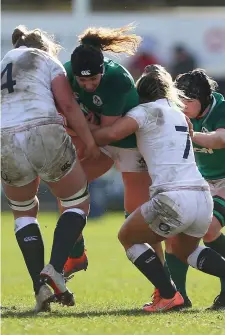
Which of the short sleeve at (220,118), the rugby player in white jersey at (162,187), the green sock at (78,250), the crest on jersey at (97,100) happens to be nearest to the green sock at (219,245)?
the rugby player in white jersey at (162,187)

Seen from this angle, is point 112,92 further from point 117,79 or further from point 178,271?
point 178,271

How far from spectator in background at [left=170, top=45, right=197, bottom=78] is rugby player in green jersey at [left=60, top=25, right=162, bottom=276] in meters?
13.9

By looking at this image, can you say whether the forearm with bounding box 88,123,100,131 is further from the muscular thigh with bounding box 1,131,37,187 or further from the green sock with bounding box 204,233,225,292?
the green sock with bounding box 204,233,225,292

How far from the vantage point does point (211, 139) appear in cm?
700

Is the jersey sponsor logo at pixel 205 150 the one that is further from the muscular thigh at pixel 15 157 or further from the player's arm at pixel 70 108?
the muscular thigh at pixel 15 157

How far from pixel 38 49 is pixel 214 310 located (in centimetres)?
214

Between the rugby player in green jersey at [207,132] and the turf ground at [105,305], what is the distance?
28 cm

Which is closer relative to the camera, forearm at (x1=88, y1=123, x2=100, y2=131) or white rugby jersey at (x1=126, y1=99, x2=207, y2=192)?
white rugby jersey at (x1=126, y1=99, x2=207, y2=192)

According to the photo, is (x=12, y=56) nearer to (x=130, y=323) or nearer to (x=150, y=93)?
(x=150, y=93)

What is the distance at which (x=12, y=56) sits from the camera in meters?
6.48

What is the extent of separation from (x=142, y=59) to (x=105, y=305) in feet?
43.6

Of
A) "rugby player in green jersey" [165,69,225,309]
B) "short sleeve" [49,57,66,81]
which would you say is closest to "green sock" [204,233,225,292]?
"rugby player in green jersey" [165,69,225,309]

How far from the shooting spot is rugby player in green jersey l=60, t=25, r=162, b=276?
6453 mm

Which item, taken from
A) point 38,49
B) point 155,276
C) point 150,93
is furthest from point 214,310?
point 38,49
